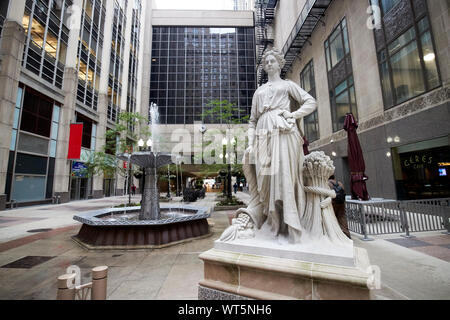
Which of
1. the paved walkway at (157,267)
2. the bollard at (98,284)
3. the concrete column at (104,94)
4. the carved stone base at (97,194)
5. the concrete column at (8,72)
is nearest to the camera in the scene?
the bollard at (98,284)

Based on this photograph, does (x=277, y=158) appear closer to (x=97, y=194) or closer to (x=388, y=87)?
(x=388, y=87)

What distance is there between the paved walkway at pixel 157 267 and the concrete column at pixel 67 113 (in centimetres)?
1370

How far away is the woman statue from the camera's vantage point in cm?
249

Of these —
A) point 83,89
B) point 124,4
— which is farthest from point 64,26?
point 124,4

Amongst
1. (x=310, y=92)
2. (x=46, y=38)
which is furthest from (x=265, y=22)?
(x=46, y=38)

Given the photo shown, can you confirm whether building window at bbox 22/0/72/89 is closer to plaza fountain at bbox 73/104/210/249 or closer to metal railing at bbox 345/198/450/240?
plaza fountain at bbox 73/104/210/249

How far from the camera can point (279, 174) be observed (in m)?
2.52

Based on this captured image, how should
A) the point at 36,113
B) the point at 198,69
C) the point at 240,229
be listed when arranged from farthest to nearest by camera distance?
1. the point at 198,69
2. the point at 36,113
3. the point at 240,229

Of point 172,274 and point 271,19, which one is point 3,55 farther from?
point 271,19

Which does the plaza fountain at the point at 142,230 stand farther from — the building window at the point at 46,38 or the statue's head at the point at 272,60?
the building window at the point at 46,38

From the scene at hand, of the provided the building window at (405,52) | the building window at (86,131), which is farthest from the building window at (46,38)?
the building window at (405,52)

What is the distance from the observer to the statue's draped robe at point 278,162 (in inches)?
97.9

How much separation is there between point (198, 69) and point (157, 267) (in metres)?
45.2

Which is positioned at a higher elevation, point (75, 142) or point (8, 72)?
point (8, 72)
